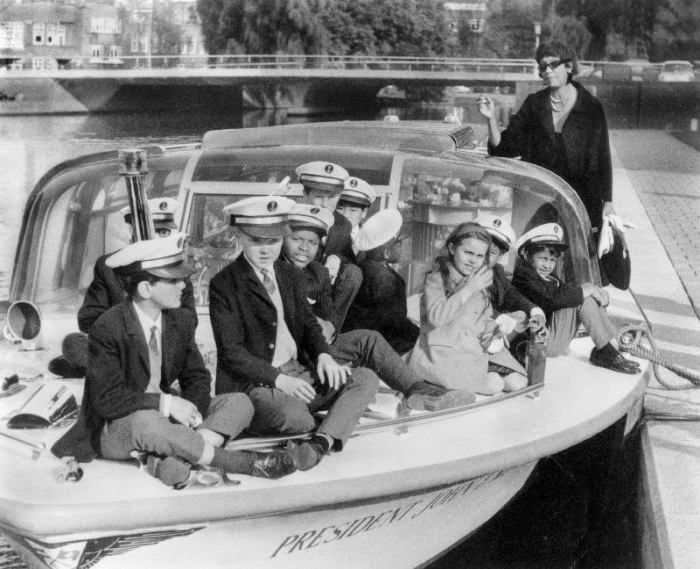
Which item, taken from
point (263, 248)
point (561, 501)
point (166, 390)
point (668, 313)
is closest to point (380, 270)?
point (263, 248)

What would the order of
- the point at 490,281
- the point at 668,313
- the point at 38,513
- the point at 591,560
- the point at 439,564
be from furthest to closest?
the point at 668,313 → the point at 591,560 → the point at 439,564 → the point at 490,281 → the point at 38,513

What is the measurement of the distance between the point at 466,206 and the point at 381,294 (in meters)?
1.23

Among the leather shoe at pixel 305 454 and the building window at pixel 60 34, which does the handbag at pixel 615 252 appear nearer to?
the leather shoe at pixel 305 454

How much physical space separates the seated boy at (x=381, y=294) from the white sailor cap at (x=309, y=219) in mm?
455

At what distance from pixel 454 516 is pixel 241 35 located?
34.5 feet

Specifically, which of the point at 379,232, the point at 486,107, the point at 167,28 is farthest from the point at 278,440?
the point at 167,28

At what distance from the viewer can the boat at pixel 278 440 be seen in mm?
3213

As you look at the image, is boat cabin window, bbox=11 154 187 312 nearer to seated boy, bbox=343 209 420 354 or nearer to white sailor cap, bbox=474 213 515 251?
seated boy, bbox=343 209 420 354

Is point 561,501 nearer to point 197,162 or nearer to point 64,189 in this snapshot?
point 197,162

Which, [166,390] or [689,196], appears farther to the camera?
[689,196]

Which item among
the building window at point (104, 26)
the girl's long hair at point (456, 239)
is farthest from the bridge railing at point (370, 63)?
the girl's long hair at point (456, 239)

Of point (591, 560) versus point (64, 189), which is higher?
point (64, 189)

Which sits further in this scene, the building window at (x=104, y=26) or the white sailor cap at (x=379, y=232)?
the building window at (x=104, y=26)

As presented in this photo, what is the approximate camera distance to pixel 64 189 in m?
5.27
